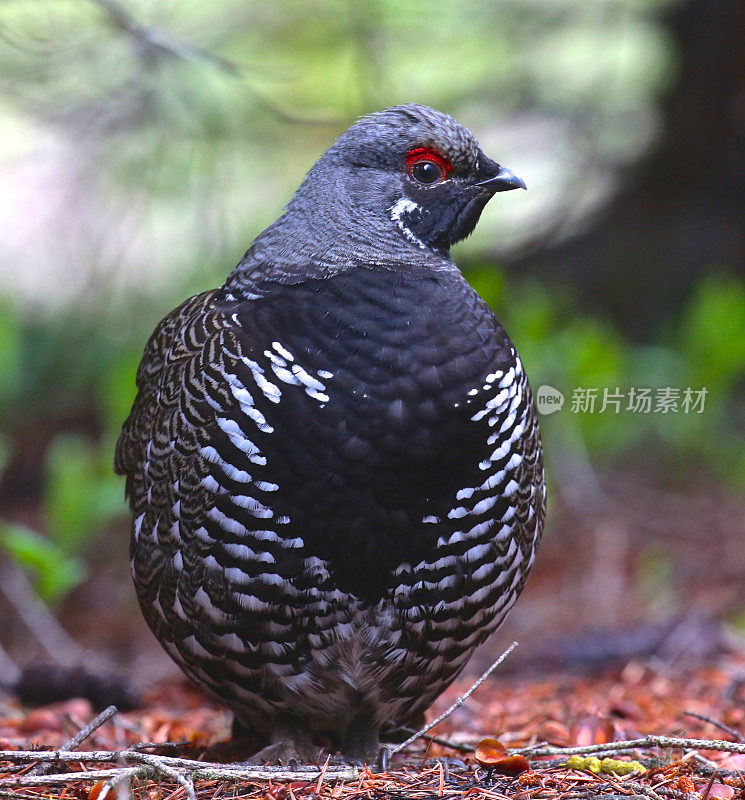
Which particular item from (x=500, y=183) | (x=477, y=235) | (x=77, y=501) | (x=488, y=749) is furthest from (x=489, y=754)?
(x=477, y=235)

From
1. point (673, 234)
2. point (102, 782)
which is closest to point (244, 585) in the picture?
point (102, 782)

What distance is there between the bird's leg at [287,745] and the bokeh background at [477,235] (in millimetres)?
2177

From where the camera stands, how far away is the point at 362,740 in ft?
10.8

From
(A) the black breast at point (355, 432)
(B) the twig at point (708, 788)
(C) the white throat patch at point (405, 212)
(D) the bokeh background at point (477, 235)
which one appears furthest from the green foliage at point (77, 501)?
(B) the twig at point (708, 788)

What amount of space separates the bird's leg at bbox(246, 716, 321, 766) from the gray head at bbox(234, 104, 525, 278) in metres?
1.50

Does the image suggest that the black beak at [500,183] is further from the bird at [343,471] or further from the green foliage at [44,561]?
the green foliage at [44,561]

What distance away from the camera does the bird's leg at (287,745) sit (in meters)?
3.21

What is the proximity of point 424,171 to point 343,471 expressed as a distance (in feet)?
3.76

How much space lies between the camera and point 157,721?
4035 millimetres

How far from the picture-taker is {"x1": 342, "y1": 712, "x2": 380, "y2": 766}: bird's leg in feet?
10.7

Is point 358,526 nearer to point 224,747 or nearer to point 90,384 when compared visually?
point 224,747

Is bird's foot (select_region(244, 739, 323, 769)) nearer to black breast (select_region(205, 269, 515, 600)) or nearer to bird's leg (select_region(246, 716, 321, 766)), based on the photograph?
bird's leg (select_region(246, 716, 321, 766))

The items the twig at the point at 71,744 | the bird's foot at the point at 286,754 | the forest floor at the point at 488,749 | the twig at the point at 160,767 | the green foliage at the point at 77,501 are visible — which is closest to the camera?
the twig at the point at 160,767

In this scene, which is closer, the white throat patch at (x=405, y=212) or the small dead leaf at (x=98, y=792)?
the small dead leaf at (x=98, y=792)
